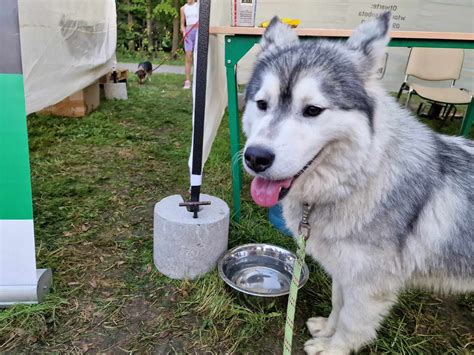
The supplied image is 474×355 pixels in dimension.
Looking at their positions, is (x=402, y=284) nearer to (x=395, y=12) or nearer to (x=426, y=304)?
(x=426, y=304)

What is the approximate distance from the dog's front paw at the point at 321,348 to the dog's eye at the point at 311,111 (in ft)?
3.98

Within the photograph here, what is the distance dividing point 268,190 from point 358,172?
0.38m

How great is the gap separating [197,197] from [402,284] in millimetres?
1241

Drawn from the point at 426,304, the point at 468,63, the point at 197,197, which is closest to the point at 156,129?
the point at 197,197

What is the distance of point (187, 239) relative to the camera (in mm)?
2211

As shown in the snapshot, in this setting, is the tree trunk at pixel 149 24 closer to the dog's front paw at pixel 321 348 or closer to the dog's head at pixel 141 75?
the dog's head at pixel 141 75

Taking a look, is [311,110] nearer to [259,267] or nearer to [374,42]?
[374,42]

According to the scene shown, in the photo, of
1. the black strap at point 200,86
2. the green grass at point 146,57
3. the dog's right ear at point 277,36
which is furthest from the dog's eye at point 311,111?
the green grass at point 146,57

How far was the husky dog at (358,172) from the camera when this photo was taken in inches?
55.7

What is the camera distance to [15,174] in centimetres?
186

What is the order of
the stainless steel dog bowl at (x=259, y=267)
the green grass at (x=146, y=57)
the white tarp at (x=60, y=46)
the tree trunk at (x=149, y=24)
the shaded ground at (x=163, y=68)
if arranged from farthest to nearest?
the tree trunk at (x=149, y=24) < the green grass at (x=146, y=57) < the shaded ground at (x=163, y=68) < the white tarp at (x=60, y=46) < the stainless steel dog bowl at (x=259, y=267)

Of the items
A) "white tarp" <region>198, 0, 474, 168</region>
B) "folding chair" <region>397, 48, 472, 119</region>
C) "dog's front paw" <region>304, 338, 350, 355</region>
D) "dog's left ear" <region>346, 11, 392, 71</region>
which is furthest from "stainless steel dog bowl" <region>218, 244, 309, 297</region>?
"folding chair" <region>397, 48, 472, 119</region>

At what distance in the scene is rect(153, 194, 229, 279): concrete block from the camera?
2.20 metres

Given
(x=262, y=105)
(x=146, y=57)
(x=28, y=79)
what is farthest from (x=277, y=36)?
(x=146, y=57)
